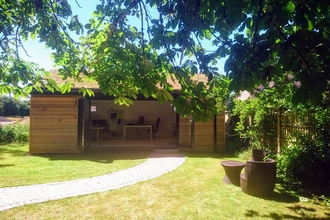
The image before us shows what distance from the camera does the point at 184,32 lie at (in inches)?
116

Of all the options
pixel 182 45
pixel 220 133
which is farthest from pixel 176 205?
pixel 220 133

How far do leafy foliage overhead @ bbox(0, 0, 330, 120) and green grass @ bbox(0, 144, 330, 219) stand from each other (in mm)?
2220

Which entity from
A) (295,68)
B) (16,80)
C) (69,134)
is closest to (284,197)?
(295,68)

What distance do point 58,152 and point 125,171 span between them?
479cm

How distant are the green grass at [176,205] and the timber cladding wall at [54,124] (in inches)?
232

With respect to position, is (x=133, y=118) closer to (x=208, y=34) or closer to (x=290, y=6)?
(x=208, y=34)

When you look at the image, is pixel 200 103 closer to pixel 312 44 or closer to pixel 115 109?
pixel 312 44

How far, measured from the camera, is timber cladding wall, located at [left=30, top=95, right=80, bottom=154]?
32.7 feet

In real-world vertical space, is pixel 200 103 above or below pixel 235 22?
below

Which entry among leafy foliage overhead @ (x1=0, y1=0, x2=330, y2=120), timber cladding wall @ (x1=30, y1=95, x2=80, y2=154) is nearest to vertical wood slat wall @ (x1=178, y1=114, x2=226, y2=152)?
timber cladding wall @ (x1=30, y1=95, x2=80, y2=154)

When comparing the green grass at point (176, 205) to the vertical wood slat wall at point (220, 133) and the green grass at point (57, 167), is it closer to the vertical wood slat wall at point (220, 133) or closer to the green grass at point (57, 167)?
the green grass at point (57, 167)

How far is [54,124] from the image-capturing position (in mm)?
10094

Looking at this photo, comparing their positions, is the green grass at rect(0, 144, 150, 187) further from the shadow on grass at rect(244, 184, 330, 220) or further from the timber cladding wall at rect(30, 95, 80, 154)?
the shadow on grass at rect(244, 184, 330, 220)

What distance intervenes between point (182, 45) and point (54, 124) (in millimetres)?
8996
